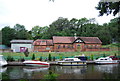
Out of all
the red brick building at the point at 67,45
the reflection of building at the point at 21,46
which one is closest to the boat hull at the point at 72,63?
the red brick building at the point at 67,45

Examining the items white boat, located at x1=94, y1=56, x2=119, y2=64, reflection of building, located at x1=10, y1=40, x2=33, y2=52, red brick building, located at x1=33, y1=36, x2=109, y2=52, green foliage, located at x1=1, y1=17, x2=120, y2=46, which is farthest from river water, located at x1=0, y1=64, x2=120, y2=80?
green foliage, located at x1=1, y1=17, x2=120, y2=46

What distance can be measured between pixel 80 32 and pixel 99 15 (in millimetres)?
32240

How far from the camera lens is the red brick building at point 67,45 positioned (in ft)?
96.0

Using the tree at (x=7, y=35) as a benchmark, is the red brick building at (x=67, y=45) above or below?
below

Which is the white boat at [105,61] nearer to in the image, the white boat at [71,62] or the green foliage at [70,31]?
the white boat at [71,62]

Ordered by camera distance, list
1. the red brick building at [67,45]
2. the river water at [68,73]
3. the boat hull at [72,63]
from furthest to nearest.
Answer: the red brick building at [67,45]
the boat hull at [72,63]
the river water at [68,73]

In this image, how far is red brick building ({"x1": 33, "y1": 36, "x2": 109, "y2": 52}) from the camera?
29.2 meters

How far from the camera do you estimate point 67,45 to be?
30.0m

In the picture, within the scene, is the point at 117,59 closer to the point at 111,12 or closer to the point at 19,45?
the point at 111,12

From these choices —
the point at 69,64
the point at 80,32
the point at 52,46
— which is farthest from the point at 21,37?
the point at 69,64

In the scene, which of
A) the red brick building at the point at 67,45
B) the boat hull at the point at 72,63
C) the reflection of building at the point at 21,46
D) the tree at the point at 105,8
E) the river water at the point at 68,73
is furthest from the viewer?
the red brick building at the point at 67,45

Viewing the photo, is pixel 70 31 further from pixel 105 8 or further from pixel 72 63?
pixel 105 8

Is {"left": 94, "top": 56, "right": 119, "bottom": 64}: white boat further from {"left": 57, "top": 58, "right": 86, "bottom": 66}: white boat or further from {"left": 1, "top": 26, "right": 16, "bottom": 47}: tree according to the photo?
{"left": 1, "top": 26, "right": 16, "bottom": 47}: tree

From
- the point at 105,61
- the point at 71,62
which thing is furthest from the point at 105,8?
the point at 105,61
